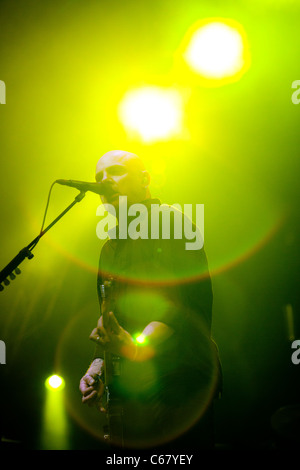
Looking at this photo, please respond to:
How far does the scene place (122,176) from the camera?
232cm

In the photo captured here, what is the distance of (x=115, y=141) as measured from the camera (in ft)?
10.8

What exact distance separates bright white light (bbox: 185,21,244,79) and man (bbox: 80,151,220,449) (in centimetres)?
155

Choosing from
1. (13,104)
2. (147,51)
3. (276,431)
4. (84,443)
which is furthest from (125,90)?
(84,443)

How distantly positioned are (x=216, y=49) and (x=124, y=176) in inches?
55.9

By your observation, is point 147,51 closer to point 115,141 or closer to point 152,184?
point 115,141

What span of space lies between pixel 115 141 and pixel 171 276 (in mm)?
1754

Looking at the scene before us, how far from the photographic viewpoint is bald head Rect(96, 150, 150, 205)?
2.27m

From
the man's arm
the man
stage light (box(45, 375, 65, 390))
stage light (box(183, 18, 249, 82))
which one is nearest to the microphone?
the man

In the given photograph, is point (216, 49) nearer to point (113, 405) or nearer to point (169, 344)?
point (169, 344)

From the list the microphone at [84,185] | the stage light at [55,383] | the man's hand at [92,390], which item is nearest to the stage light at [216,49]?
the microphone at [84,185]

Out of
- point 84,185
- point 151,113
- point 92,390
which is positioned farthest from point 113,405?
point 151,113

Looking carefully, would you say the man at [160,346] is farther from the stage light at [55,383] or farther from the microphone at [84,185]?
the stage light at [55,383]

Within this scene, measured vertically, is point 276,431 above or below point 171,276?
below

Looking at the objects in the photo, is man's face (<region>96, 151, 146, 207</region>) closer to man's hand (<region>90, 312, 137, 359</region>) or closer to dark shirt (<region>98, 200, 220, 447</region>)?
dark shirt (<region>98, 200, 220, 447</region>)
